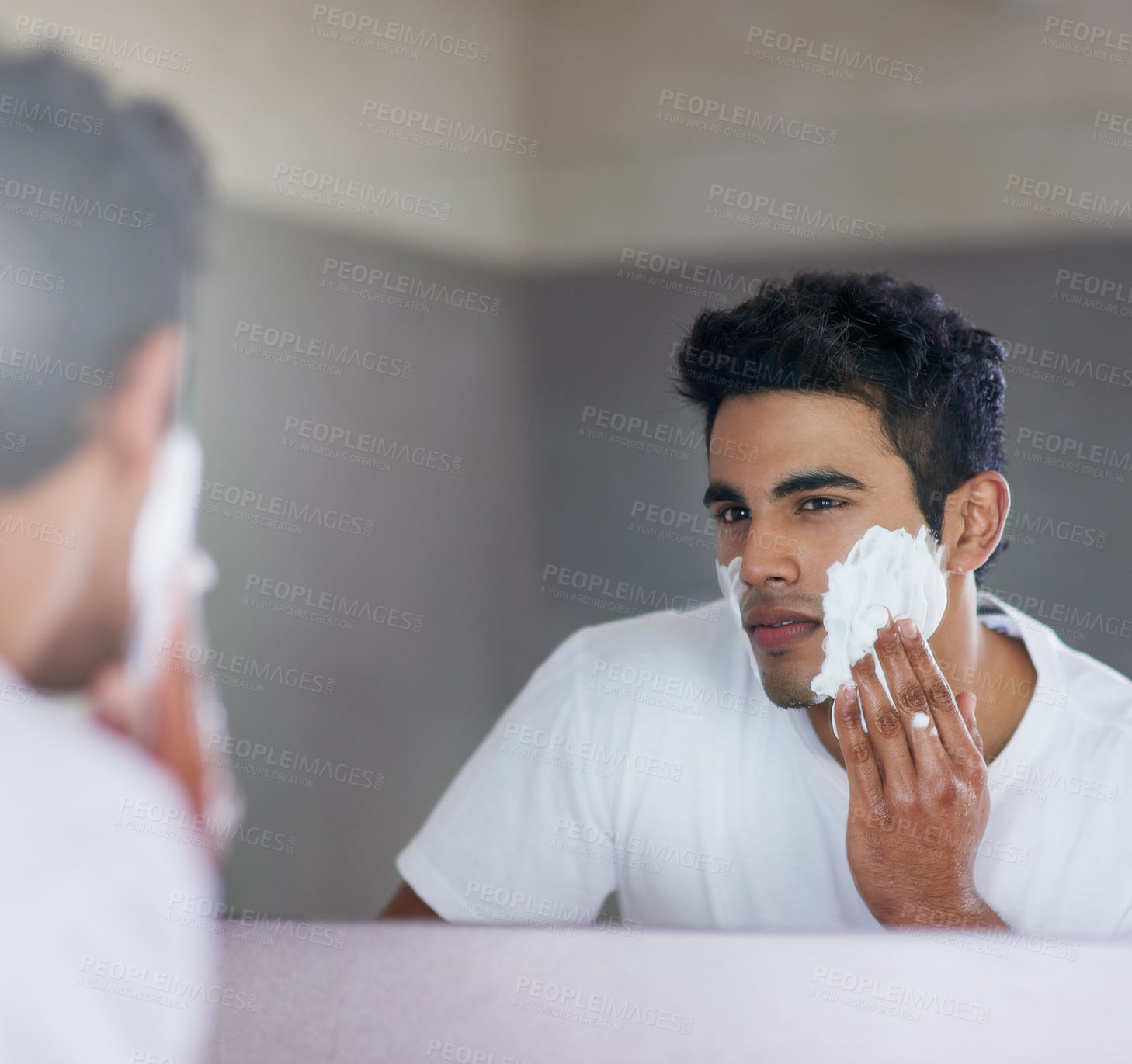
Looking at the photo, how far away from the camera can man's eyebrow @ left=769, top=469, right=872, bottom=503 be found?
1.45 m

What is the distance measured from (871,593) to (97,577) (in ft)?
3.56

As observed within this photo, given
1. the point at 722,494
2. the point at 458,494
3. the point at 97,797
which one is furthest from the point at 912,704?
the point at 97,797

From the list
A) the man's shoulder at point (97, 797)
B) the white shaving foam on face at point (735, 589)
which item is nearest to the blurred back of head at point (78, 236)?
the man's shoulder at point (97, 797)

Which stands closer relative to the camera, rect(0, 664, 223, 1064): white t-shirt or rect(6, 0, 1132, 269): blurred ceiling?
rect(0, 664, 223, 1064): white t-shirt

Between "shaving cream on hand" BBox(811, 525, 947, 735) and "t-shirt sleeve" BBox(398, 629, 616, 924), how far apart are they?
34 centimetres

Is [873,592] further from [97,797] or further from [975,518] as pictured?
[97,797]

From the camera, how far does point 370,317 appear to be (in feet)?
4.96

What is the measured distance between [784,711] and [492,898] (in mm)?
500

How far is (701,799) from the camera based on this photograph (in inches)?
59.2

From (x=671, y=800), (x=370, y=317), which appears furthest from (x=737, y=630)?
(x=370, y=317)

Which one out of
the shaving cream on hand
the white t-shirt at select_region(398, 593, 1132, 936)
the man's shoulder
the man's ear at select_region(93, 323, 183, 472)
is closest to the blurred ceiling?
the man's ear at select_region(93, 323, 183, 472)

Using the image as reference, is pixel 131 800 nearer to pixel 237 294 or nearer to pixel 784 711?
pixel 237 294

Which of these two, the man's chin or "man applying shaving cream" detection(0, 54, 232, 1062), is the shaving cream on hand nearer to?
the man's chin

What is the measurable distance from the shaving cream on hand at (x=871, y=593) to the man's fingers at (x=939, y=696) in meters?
0.03
